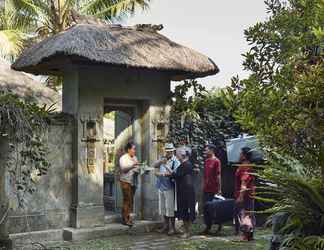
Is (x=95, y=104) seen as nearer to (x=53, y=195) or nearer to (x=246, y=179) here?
(x=53, y=195)

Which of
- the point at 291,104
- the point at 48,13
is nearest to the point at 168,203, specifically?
the point at 291,104

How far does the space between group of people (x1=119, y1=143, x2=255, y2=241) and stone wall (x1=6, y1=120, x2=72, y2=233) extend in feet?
3.74

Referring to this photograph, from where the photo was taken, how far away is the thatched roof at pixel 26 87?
14728 mm

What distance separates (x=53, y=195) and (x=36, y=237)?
3.02 ft

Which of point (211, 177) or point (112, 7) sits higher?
point (112, 7)

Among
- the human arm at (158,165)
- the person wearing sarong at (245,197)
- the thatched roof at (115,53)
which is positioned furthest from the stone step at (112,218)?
the thatched roof at (115,53)

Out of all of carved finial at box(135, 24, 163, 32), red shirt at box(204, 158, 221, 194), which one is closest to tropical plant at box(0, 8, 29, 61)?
carved finial at box(135, 24, 163, 32)

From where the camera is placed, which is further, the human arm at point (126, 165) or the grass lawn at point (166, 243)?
the human arm at point (126, 165)

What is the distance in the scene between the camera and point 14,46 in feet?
58.1

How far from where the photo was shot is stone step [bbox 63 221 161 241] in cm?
1002

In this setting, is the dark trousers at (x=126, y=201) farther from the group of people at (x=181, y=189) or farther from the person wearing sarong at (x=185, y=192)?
the person wearing sarong at (x=185, y=192)

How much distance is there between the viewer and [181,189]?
10320 millimetres

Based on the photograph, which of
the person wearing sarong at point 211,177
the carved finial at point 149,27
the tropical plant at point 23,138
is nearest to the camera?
the tropical plant at point 23,138

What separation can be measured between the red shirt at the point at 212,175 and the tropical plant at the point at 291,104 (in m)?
5.83
